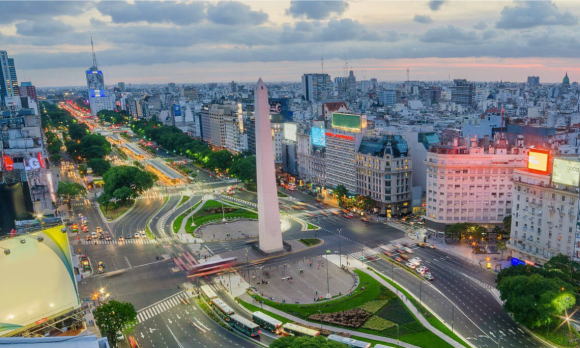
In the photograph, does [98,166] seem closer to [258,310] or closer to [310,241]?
[310,241]

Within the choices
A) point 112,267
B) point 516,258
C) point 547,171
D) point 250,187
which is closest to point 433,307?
point 516,258

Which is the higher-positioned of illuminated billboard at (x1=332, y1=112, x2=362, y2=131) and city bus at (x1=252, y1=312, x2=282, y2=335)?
illuminated billboard at (x1=332, y1=112, x2=362, y2=131)

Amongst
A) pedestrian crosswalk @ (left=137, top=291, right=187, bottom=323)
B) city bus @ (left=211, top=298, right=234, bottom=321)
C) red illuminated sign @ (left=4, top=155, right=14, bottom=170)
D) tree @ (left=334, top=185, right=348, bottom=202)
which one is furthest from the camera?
tree @ (left=334, top=185, right=348, bottom=202)

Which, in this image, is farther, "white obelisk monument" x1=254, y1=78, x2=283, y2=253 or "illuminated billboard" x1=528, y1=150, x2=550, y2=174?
"white obelisk monument" x1=254, y1=78, x2=283, y2=253

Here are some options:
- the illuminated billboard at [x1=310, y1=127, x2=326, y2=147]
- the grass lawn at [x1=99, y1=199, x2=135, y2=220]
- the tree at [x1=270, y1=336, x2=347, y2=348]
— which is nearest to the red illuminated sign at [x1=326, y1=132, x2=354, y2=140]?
the illuminated billboard at [x1=310, y1=127, x2=326, y2=147]

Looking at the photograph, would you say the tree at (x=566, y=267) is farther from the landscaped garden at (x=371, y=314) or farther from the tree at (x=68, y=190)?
the tree at (x=68, y=190)

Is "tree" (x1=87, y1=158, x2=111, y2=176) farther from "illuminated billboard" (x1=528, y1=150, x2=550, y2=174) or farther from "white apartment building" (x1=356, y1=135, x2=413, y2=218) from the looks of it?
"illuminated billboard" (x1=528, y1=150, x2=550, y2=174)

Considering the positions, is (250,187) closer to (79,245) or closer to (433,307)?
(79,245)
